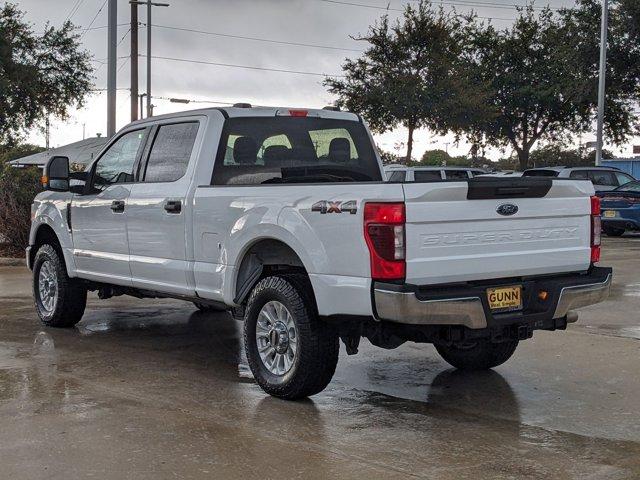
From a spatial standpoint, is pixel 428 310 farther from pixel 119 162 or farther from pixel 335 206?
pixel 119 162

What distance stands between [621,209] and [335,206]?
18.2 meters

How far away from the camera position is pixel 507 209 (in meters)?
6.07

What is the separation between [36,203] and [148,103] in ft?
103

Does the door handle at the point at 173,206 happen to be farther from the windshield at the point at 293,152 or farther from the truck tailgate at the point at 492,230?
the truck tailgate at the point at 492,230

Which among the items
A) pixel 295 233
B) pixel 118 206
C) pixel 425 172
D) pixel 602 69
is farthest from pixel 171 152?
pixel 602 69

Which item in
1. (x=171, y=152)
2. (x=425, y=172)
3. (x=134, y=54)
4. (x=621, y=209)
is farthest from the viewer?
(x=134, y=54)

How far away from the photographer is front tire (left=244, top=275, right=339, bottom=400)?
20.5 feet

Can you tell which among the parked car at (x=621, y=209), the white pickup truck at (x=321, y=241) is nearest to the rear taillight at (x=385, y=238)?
the white pickup truck at (x=321, y=241)

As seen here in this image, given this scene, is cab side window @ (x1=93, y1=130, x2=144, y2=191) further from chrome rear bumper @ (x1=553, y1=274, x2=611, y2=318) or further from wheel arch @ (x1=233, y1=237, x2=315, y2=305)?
chrome rear bumper @ (x1=553, y1=274, x2=611, y2=318)

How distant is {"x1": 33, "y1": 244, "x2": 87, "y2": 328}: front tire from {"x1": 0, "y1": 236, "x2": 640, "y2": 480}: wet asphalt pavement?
229 mm

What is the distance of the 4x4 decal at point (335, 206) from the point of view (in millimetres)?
5777

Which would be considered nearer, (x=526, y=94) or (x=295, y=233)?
(x=295, y=233)

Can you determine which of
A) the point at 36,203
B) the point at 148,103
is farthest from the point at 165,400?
the point at 148,103

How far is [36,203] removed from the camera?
984 centimetres
